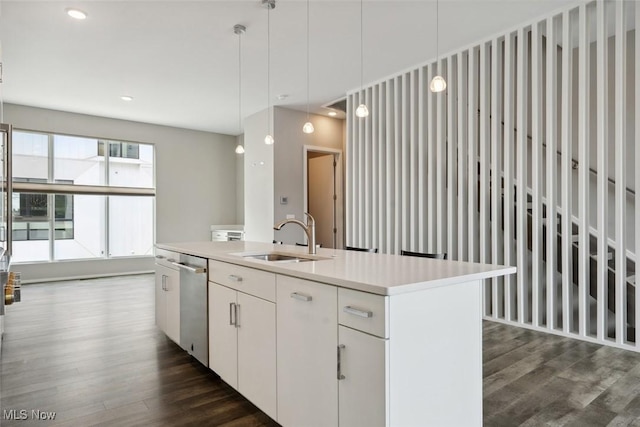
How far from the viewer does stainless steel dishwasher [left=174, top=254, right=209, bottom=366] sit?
265 centimetres

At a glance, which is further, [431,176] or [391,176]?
[391,176]

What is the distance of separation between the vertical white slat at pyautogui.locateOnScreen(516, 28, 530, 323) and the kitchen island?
6.95 ft

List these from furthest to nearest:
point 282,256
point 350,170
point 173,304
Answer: point 350,170
point 173,304
point 282,256

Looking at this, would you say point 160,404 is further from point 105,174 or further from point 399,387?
point 105,174

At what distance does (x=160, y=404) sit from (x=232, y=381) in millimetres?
444

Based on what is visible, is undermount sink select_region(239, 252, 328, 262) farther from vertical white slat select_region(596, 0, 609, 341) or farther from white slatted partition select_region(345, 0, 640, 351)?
vertical white slat select_region(596, 0, 609, 341)

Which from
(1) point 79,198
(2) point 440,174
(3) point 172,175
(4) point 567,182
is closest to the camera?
(4) point 567,182

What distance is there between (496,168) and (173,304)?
3385 millimetres

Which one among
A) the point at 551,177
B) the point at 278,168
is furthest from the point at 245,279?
the point at 278,168

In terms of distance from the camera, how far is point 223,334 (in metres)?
2.41

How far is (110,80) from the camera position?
199 inches

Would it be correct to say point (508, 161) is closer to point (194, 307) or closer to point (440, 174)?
point (440, 174)

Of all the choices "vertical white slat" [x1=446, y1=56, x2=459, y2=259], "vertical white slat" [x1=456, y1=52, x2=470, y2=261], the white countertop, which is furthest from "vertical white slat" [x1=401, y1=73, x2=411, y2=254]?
the white countertop

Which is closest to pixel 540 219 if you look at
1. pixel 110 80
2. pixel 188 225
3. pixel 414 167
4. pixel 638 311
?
pixel 638 311
